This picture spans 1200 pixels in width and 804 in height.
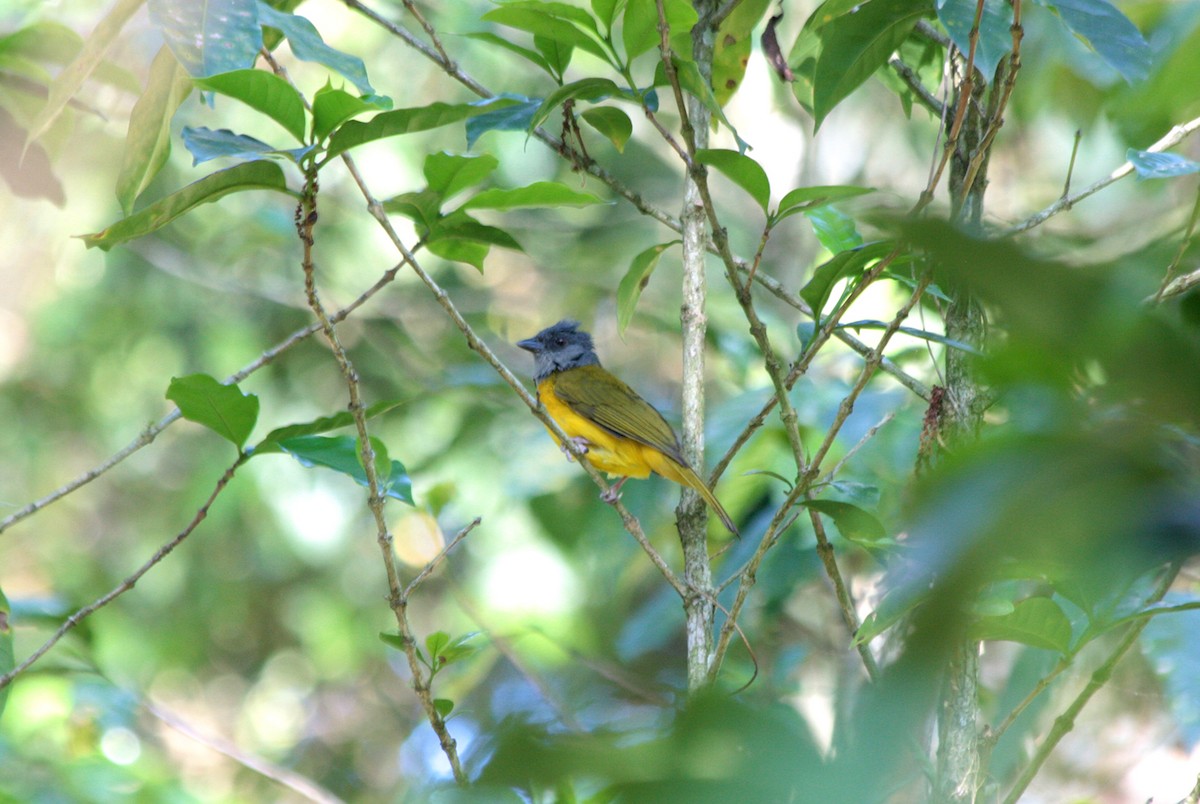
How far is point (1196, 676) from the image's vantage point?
2.31 metres

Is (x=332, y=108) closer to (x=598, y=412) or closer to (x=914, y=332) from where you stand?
(x=914, y=332)

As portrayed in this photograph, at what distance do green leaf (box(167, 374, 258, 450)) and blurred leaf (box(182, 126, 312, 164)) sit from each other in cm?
53

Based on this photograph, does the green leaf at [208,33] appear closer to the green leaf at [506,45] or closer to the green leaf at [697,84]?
the green leaf at [506,45]

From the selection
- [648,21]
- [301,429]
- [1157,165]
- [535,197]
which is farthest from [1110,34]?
[301,429]

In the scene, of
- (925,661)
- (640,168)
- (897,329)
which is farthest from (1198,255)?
(640,168)

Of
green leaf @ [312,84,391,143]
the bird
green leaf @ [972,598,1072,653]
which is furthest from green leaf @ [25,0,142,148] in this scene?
the bird

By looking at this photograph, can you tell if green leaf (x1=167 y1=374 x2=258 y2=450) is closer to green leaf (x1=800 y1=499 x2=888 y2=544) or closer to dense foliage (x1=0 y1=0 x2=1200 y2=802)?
dense foliage (x1=0 y1=0 x2=1200 y2=802)

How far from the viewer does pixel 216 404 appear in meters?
2.37

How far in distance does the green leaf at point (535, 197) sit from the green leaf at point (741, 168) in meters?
0.31

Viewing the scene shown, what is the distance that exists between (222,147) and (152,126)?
1.38 feet

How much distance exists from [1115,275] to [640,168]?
6.52 m

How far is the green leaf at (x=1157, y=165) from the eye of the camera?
6.84ft

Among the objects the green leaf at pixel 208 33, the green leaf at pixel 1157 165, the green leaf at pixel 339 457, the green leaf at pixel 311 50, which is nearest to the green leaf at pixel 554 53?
the green leaf at pixel 311 50

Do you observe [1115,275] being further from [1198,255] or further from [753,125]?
[753,125]
